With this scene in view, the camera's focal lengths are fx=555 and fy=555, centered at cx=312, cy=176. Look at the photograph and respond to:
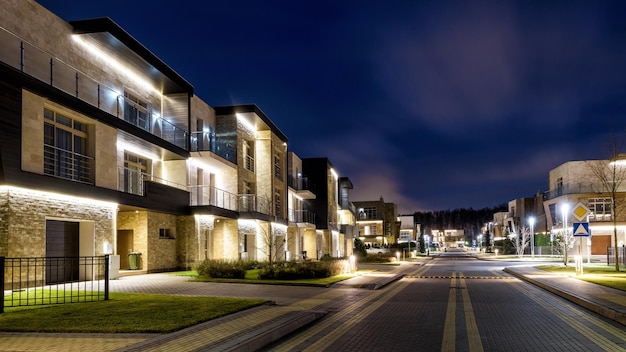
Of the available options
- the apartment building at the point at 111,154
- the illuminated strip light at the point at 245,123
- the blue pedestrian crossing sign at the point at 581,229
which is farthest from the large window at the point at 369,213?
the blue pedestrian crossing sign at the point at 581,229

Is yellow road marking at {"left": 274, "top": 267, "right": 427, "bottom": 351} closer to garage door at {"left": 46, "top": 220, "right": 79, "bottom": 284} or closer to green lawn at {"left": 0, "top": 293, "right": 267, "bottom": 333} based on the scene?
green lawn at {"left": 0, "top": 293, "right": 267, "bottom": 333}

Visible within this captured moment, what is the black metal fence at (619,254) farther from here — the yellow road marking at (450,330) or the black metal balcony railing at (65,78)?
the black metal balcony railing at (65,78)

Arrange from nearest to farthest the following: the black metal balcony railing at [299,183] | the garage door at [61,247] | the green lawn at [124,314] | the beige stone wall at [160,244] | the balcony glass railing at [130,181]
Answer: the green lawn at [124,314], the garage door at [61,247], the balcony glass railing at [130,181], the beige stone wall at [160,244], the black metal balcony railing at [299,183]

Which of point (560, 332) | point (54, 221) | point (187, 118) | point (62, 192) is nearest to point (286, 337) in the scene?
point (560, 332)

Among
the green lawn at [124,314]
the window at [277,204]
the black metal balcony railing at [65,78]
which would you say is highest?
the black metal balcony railing at [65,78]

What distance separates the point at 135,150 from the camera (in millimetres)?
28625

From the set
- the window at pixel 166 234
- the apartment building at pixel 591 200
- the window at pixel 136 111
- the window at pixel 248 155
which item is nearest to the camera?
the window at pixel 136 111

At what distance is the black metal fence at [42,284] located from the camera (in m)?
14.2

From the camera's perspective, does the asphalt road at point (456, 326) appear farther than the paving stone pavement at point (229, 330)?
Yes

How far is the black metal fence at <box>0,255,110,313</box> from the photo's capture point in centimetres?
1420

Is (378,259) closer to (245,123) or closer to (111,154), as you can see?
(245,123)

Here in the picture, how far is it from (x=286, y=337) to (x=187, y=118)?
24187mm

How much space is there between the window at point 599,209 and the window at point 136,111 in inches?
2182

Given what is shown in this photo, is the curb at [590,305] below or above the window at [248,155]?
below
